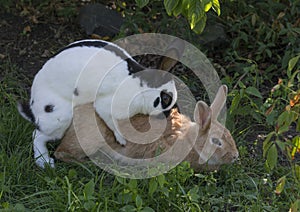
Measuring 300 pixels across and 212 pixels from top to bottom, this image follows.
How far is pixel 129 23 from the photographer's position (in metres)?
5.42

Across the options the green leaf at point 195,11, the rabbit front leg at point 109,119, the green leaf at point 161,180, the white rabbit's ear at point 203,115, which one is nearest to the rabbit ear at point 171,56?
the white rabbit's ear at point 203,115

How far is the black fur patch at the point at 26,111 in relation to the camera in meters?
4.19

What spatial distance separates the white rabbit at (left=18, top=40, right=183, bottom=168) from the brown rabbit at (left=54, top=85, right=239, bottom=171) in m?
0.05

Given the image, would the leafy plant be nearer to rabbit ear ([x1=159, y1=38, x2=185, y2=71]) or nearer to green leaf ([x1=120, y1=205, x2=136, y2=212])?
rabbit ear ([x1=159, y1=38, x2=185, y2=71])

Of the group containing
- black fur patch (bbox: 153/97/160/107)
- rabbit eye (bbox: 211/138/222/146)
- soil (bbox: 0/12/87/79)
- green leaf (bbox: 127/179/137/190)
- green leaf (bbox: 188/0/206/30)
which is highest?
green leaf (bbox: 188/0/206/30)

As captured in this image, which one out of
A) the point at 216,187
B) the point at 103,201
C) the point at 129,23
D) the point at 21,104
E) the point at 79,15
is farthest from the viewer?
the point at 79,15

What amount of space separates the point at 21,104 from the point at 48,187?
69 centimetres

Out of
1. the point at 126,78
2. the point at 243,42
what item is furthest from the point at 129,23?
the point at 126,78

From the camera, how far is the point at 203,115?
13.2 feet

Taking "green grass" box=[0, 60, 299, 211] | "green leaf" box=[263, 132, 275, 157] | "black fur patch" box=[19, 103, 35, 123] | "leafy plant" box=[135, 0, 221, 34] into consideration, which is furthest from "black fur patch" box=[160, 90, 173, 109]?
"green leaf" box=[263, 132, 275, 157]

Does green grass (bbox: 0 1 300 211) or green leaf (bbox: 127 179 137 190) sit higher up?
green leaf (bbox: 127 179 137 190)

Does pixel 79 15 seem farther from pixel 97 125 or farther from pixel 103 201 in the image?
pixel 103 201

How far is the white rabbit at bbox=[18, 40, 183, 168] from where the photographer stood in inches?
160

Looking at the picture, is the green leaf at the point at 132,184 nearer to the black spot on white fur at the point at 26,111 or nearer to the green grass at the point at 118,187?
the green grass at the point at 118,187
